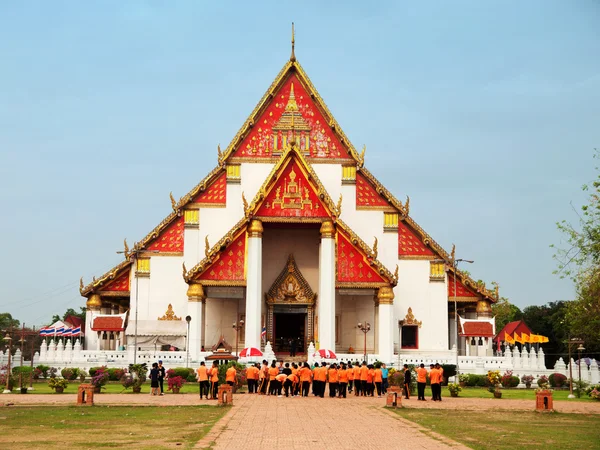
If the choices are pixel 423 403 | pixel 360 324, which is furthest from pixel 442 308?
pixel 423 403

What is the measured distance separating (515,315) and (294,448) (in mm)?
65668

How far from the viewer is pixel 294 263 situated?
41469 mm

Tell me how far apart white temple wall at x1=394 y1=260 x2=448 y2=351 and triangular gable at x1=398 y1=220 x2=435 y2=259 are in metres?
0.30

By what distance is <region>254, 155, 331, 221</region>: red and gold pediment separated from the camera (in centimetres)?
3869

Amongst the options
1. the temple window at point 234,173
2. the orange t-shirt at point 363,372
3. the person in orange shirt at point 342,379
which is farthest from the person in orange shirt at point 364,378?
the temple window at point 234,173

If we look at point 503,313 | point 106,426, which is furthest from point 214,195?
point 503,313

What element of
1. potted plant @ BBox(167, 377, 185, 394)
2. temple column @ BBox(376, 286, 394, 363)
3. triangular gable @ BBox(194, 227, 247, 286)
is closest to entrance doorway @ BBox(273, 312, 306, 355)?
triangular gable @ BBox(194, 227, 247, 286)

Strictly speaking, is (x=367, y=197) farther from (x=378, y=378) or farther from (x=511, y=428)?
(x=511, y=428)

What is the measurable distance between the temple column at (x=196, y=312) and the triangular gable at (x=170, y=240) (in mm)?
3547

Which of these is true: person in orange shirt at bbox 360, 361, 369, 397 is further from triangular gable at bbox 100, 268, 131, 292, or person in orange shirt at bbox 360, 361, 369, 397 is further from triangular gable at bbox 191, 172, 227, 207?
triangular gable at bbox 100, 268, 131, 292

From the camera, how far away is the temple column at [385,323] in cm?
3859

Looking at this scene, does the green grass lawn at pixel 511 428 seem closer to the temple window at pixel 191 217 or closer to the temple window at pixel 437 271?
the temple window at pixel 437 271

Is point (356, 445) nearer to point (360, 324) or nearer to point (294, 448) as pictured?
point (294, 448)

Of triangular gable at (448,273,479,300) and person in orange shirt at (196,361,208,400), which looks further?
triangular gable at (448,273,479,300)
